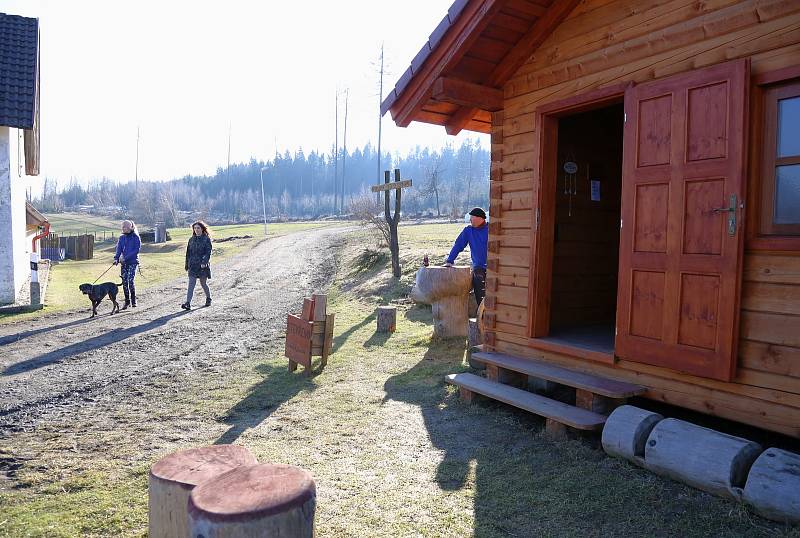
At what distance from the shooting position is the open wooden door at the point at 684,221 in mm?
4211

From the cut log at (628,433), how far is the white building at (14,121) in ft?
44.8

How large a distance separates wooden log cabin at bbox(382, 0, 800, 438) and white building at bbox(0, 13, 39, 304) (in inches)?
428

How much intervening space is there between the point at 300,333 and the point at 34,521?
4.02 metres

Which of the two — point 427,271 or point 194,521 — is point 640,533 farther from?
point 427,271

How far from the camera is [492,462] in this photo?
4.57m

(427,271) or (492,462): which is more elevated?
(427,271)

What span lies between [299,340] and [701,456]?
196 inches

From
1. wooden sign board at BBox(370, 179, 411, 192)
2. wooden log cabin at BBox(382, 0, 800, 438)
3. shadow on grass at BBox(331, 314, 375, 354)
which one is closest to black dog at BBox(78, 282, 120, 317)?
shadow on grass at BBox(331, 314, 375, 354)

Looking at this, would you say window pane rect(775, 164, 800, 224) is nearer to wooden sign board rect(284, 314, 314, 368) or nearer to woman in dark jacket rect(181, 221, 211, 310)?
wooden sign board rect(284, 314, 314, 368)

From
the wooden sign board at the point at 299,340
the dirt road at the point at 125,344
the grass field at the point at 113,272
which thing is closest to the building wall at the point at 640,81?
the wooden sign board at the point at 299,340

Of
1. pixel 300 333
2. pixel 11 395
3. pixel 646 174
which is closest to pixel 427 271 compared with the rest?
pixel 300 333

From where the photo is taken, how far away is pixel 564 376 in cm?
525

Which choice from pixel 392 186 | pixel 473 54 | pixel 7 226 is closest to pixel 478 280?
pixel 473 54

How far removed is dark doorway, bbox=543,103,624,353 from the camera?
771cm
